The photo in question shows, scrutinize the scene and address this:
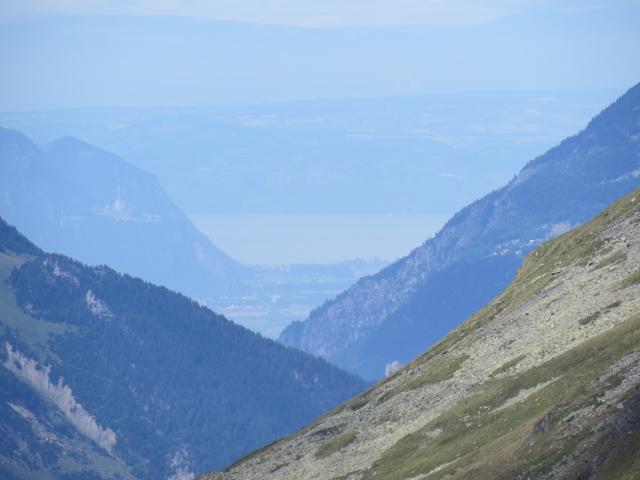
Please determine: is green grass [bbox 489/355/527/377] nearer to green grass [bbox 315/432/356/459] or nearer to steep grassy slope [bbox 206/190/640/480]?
steep grassy slope [bbox 206/190/640/480]

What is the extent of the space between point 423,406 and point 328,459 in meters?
8.18

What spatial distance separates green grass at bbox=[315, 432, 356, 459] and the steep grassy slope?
0.67ft

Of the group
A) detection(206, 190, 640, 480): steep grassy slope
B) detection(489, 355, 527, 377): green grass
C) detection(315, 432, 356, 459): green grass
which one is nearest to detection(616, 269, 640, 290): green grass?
detection(206, 190, 640, 480): steep grassy slope

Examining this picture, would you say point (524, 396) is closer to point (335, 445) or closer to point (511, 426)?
point (511, 426)

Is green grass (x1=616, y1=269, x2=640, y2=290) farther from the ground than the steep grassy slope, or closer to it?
farther from the ground

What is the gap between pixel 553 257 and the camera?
148625 mm

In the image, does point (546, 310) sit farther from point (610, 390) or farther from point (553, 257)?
point (610, 390)

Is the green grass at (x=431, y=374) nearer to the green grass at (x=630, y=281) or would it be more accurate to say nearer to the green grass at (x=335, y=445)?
the green grass at (x=335, y=445)

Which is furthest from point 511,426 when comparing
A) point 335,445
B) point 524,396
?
point 335,445

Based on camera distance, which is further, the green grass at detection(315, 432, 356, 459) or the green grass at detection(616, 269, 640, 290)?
the green grass at detection(315, 432, 356, 459)

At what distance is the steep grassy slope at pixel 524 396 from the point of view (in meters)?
77.9

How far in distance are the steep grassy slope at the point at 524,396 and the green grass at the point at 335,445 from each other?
0.20 meters

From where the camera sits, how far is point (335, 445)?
123000mm

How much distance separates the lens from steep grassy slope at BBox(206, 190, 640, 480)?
256 ft
